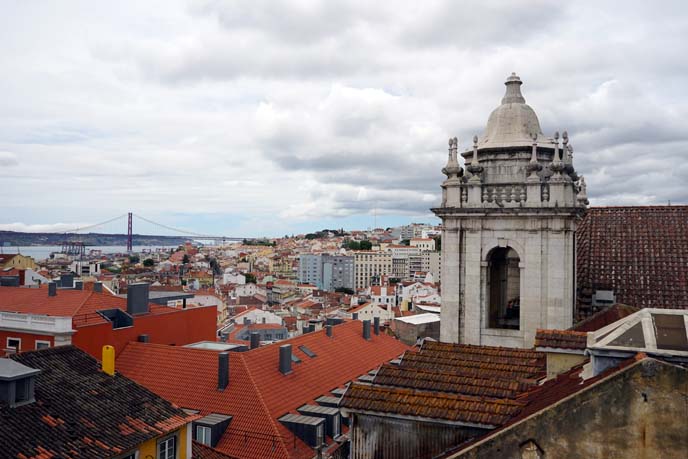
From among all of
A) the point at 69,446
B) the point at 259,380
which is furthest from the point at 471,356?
the point at 259,380

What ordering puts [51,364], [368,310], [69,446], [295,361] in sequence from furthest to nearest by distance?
[368,310] → [295,361] → [51,364] → [69,446]

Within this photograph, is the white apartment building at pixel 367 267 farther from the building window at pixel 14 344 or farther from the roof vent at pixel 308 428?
the roof vent at pixel 308 428

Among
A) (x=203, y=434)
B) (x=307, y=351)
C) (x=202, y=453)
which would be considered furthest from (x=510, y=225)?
(x=307, y=351)

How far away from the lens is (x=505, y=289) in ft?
57.5

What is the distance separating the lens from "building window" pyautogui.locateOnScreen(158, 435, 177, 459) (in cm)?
1510

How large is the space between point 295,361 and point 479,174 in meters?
16.8

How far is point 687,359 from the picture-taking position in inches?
229

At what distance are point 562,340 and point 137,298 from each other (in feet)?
90.9

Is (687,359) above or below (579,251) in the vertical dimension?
below

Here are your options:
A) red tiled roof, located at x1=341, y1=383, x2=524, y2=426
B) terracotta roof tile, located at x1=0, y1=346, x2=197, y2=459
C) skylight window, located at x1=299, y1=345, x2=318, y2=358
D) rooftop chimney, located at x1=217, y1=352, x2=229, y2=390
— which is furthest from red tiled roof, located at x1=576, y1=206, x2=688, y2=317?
skylight window, located at x1=299, y1=345, x2=318, y2=358

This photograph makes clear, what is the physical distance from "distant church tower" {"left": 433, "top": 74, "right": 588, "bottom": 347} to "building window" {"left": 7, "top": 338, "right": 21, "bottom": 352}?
66.5 feet

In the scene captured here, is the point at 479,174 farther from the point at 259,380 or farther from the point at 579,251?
the point at 259,380

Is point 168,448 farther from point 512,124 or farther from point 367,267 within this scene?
point 367,267

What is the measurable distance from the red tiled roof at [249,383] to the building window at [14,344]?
437cm
